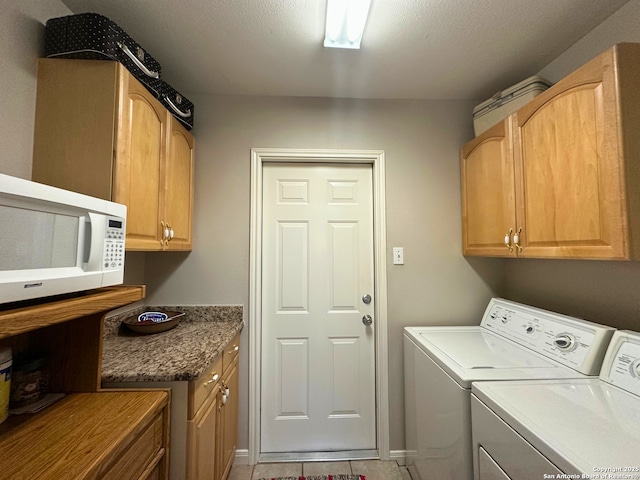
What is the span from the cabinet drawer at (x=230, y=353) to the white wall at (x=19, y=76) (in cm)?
113

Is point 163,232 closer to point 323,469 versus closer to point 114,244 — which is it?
point 114,244

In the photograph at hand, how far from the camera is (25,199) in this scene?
61 centimetres

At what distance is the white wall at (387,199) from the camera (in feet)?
5.96

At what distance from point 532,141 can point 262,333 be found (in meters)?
1.88

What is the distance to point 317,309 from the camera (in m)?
1.90

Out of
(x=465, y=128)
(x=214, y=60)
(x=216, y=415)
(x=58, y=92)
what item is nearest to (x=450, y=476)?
(x=216, y=415)

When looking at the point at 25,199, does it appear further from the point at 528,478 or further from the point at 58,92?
the point at 528,478

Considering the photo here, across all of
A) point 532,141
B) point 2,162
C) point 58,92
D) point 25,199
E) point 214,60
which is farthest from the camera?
point 214,60

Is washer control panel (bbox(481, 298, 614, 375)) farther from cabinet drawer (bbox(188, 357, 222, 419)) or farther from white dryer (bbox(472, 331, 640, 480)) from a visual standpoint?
cabinet drawer (bbox(188, 357, 222, 419))

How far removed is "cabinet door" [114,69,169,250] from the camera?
1.10m

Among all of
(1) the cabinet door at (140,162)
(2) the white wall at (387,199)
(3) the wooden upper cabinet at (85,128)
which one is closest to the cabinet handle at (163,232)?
(1) the cabinet door at (140,162)

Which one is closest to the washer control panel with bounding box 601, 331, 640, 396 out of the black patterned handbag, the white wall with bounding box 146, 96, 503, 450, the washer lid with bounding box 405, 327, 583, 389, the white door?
the washer lid with bounding box 405, 327, 583, 389

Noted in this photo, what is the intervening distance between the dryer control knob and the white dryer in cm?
12

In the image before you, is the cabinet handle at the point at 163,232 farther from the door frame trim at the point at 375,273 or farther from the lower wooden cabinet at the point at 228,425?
the lower wooden cabinet at the point at 228,425
